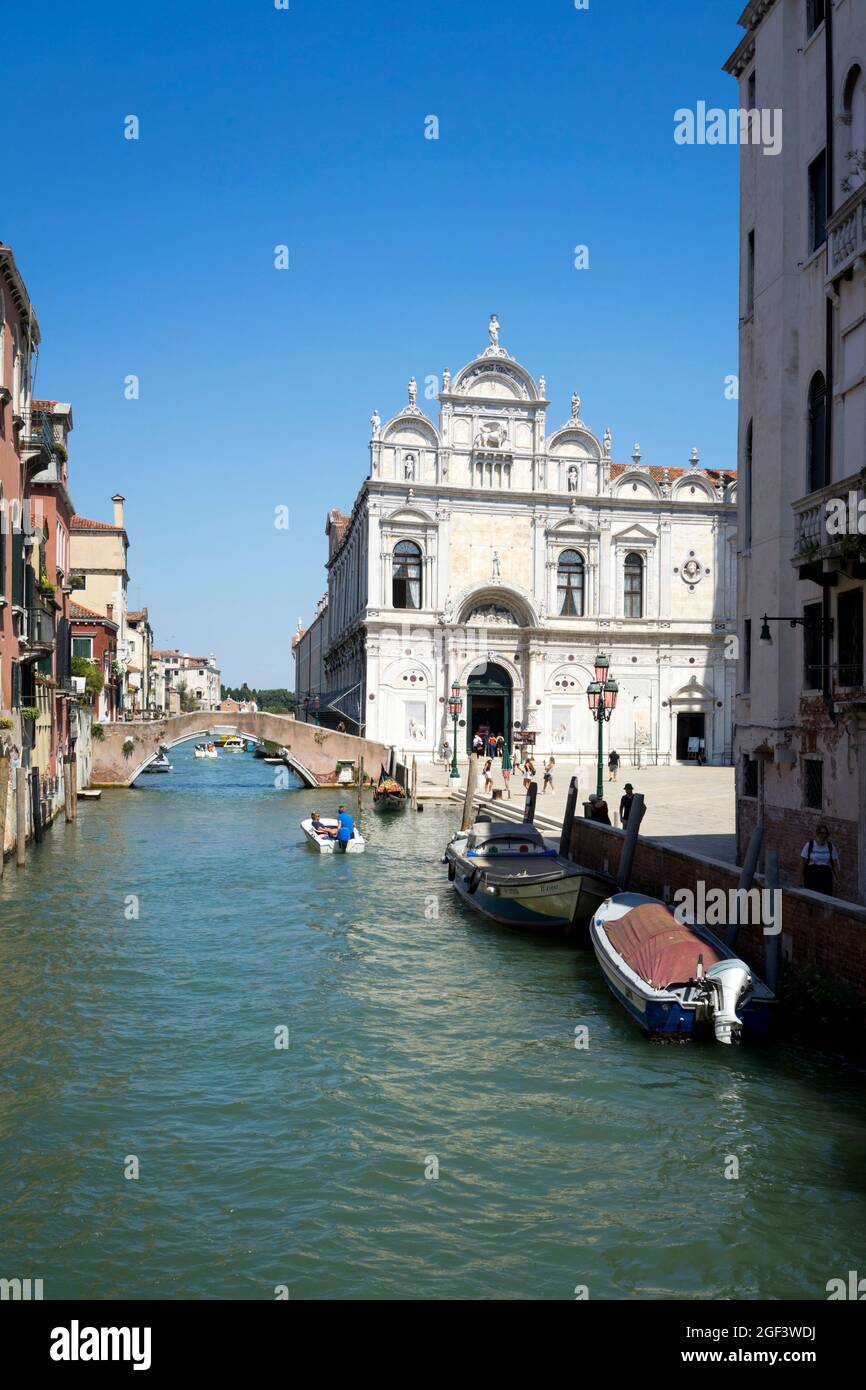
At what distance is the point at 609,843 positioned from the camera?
55.5ft

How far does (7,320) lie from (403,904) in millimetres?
12543

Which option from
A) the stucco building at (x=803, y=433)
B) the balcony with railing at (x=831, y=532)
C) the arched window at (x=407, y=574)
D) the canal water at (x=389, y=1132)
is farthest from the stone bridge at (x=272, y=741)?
the balcony with railing at (x=831, y=532)

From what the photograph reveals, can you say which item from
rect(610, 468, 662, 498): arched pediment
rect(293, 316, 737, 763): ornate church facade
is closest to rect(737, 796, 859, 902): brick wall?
rect(293, 316, 737, 763): ornate church facade

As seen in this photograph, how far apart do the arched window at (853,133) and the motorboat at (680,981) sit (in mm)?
7943

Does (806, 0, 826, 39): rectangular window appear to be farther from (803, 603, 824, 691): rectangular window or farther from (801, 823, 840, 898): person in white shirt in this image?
(801, 823, 840, 898): person in white shirt

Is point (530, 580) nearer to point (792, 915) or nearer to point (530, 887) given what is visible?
point (530, 887)

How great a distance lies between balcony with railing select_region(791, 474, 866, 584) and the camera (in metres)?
11.0

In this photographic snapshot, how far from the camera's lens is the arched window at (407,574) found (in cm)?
3912

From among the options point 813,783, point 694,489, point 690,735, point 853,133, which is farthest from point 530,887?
point 694,489

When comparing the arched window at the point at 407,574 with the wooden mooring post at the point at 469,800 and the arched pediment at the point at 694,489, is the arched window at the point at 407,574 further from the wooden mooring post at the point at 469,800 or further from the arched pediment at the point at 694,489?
the wooden mooring post at the point at 469,800

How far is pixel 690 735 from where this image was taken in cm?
4106

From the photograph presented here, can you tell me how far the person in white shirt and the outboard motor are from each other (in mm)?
1891
